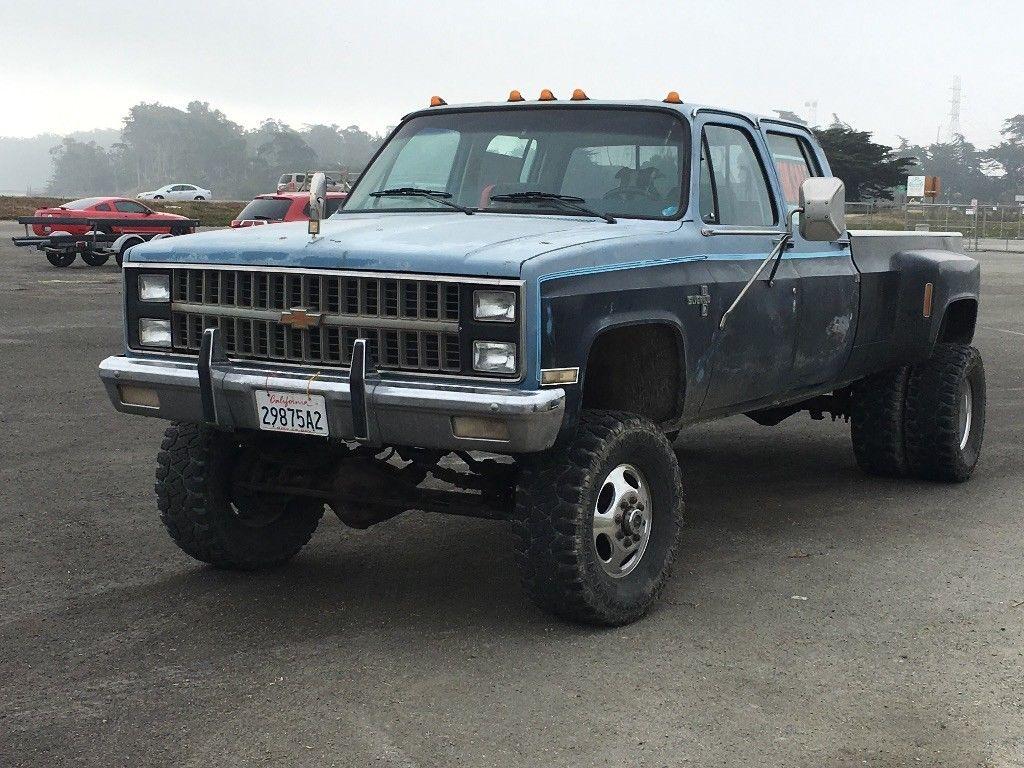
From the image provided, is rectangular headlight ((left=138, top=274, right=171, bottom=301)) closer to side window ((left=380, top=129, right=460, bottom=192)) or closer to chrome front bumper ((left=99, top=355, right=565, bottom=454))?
chrome front bumper ((left=99, top=355, right=565, bottom=454))

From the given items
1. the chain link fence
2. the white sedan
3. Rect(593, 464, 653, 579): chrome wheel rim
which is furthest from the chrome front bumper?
the white sedan

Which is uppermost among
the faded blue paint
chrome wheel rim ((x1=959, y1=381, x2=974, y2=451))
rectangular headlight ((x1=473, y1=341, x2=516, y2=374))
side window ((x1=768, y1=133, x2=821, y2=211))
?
side window ((x1=768, y1=133, x2=821, y2=211))

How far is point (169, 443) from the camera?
5918 mm

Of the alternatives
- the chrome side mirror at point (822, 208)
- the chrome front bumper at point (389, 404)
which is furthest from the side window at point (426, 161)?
the chrome side mirror at point (822, 208)

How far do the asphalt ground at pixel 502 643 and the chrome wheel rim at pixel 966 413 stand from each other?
30 centimetres

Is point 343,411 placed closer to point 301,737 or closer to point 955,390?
point 301,737

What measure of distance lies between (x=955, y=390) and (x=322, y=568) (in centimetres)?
396

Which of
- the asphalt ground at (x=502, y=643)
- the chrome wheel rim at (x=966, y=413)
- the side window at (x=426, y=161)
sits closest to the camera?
the asphalt ground at (x=502, y=643)

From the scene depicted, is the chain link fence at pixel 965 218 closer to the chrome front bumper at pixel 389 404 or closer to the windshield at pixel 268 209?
the windshield at pixel 268 209

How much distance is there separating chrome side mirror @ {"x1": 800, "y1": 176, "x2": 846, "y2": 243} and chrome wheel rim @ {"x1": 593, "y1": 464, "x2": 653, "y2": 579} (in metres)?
1.48

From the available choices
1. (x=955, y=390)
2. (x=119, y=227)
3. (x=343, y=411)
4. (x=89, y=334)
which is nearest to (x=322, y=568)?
(x=343, y=411)

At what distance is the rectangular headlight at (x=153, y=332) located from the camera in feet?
18.3

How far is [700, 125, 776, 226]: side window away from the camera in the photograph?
20.7 feet

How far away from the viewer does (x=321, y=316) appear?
5098 mm
